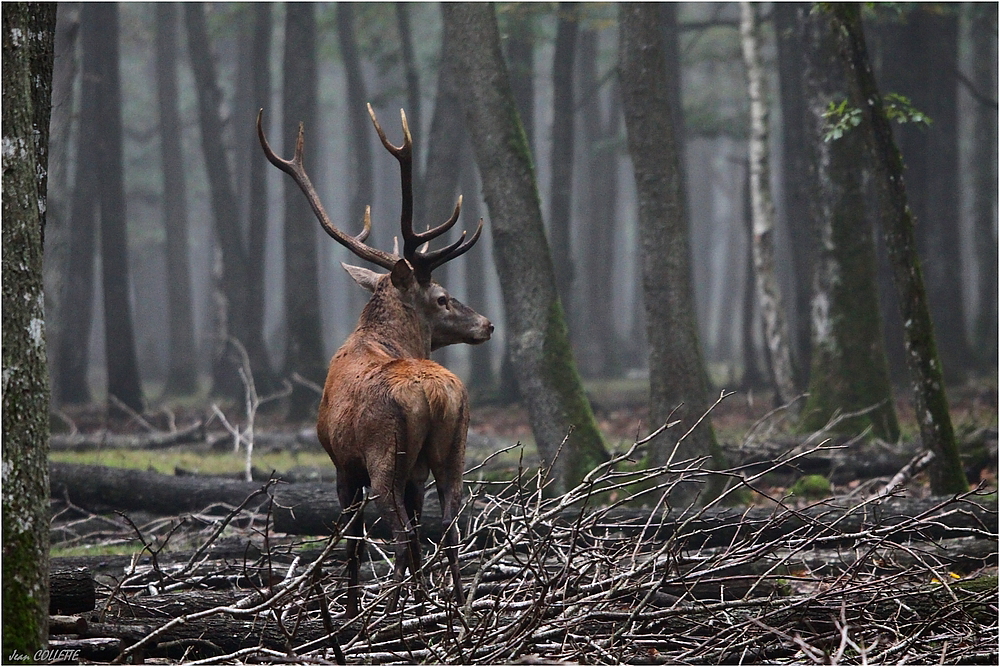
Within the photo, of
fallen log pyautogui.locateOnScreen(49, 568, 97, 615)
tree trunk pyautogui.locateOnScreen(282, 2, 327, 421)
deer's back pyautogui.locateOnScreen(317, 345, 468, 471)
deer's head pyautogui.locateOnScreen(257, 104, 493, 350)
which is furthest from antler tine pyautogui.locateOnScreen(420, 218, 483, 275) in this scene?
tree trunk pyautogui.locateOnScreen(282, 2, 327, 421)

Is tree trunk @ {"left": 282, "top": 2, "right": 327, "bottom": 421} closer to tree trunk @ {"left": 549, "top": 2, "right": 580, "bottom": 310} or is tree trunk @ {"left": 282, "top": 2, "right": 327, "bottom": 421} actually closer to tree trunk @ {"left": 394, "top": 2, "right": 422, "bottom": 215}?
tree trunk @ {"left": 394, "top": 2, "right": 422, "bottom": 215}

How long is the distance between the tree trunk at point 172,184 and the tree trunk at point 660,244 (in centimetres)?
1894

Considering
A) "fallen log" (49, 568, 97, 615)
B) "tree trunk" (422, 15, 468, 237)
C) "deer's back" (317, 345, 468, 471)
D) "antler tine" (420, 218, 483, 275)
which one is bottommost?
"fallen log" (49, 568, 97, 615)

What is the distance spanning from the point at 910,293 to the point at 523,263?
3833mm

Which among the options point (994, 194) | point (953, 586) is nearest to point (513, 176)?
point (953, 586)

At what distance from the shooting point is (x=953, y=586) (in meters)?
6.02

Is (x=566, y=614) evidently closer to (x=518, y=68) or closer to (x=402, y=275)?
(x=402, y=275)

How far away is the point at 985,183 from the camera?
2272 centimetres

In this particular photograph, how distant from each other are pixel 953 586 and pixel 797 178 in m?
14.5

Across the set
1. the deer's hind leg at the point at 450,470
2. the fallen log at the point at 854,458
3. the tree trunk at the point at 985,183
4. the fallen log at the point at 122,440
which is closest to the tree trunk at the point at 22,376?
the deer's hind leg at the point at 450,470

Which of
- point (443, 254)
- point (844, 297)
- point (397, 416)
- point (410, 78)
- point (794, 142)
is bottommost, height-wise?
point (397, 416)

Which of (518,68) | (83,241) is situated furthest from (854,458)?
(83,241)

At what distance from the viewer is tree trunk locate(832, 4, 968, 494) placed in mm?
8781

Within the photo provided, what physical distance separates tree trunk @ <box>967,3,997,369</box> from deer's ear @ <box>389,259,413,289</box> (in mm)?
16331
